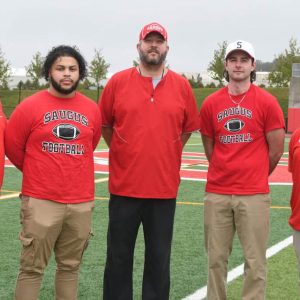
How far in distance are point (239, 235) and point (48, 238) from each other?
139 centimetres

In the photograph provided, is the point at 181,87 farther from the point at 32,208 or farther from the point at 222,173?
the point at 32,208

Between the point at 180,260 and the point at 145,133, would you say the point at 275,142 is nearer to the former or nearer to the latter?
the point at 145,133

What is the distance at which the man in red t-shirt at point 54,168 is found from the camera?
3.84 meters

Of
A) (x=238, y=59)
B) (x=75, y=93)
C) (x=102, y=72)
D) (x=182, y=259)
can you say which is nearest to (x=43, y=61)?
(x=75, y=93)

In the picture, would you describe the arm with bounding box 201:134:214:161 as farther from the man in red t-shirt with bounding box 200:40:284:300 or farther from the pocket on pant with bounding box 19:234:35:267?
the pocket on pant with bounding box 19:234:35:267

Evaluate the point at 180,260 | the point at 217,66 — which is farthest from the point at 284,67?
the point at 180,260

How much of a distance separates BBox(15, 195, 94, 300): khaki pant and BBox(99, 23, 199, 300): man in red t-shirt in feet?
1.20

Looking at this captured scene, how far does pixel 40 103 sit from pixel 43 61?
1.17 ft

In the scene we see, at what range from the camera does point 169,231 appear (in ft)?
14.2

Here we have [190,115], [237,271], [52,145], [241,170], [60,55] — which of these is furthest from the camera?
[237,271]

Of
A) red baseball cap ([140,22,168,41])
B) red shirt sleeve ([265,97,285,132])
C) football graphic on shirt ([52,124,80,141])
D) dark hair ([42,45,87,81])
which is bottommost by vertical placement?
football graphic on shirt ([52,124,80,141])

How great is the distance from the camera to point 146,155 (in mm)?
4152

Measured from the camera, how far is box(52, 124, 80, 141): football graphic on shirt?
12.6ft

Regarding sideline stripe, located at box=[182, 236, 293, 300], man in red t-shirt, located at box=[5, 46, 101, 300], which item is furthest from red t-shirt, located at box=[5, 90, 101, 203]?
sideline stripe, located at box=[182, 236, 293, 300]
